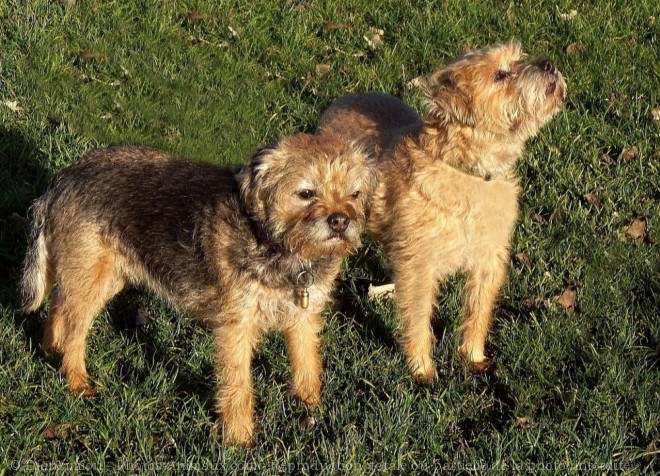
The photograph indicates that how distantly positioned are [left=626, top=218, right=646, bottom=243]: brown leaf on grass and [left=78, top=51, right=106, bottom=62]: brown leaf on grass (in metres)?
5.15

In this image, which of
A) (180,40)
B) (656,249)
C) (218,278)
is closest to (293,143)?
(218,278)

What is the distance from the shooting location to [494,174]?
5445mm

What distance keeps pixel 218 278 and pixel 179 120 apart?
3589 millimetres

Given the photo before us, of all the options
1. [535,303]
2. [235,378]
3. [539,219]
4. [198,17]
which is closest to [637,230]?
[539,219]

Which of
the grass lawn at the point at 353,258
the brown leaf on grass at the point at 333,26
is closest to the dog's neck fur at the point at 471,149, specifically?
the grass lawn at the point at 353,258

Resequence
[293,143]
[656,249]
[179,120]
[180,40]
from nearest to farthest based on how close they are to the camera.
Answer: [293,143]
[656,249]
[179,120]
[180,40]

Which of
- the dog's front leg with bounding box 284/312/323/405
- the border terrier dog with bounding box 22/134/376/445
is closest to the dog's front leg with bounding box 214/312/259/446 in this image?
the border terrier dog with bounding box 22/134/376/445

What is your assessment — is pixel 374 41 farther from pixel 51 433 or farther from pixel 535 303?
pixel 51 433

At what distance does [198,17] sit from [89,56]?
4.19 ft

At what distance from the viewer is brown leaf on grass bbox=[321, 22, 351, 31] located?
9180 millimetres

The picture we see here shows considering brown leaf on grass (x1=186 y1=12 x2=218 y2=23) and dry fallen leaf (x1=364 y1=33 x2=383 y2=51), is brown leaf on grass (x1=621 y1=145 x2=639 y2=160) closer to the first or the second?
dry fallen leaf (x1=364 y1=33 x2=383 y2=51)

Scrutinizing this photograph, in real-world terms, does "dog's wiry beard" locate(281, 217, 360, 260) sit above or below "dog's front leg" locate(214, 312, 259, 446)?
above

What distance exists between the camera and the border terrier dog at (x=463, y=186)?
17.3 feet

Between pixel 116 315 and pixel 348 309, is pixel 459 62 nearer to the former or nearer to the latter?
pixel 348 309
